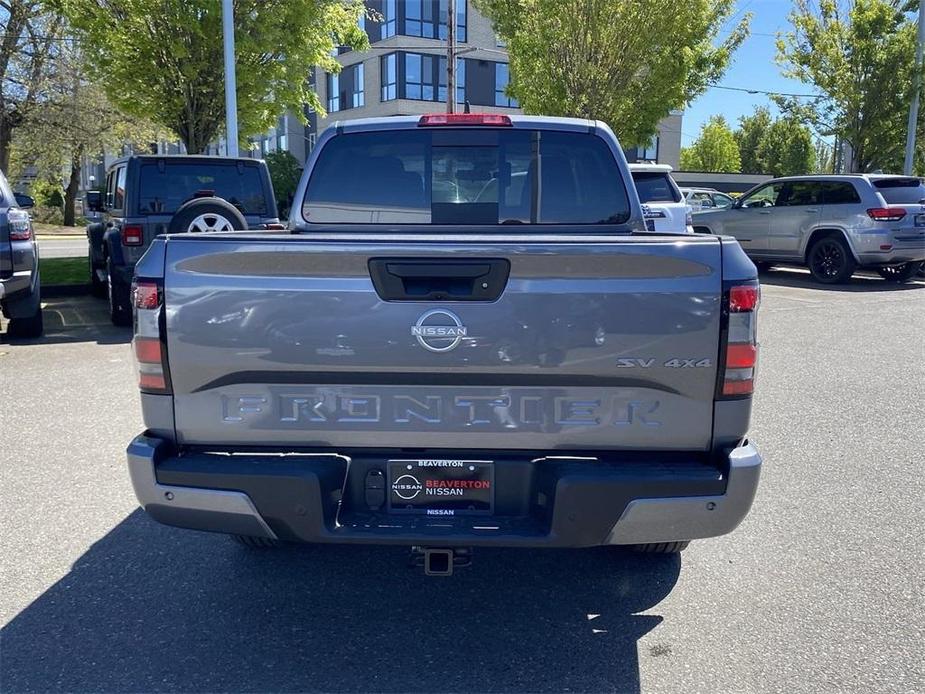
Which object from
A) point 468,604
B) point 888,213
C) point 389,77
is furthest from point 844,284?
point 389,77

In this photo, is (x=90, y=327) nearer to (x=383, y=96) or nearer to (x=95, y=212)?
(x=95, y=212)

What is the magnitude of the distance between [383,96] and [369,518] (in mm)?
40842

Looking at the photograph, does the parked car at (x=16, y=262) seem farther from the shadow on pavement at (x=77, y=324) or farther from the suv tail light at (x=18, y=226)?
the shadow on pavement at (x=77, y=324)

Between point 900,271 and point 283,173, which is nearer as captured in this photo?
point 900,271

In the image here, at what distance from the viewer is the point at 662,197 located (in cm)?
1345

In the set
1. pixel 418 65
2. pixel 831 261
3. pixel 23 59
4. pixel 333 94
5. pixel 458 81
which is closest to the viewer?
pixel 831 261

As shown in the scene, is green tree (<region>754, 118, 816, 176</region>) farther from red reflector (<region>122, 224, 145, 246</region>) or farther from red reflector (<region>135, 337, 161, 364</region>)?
red reflector (<region>135, 337, 161, 364</region>)

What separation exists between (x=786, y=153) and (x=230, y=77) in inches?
2402

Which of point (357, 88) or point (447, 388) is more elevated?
point (357, 88)

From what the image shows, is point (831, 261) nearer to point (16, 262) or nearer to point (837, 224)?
point (837, 224)

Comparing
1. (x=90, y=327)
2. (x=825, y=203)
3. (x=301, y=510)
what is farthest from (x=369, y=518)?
(x=825, y=203)

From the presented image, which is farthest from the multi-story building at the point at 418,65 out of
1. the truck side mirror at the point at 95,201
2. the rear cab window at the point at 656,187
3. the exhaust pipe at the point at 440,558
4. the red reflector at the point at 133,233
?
the exhaust pipe at the point at 440,558

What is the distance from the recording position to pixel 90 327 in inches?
408

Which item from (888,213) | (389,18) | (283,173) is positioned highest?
(389,18)
